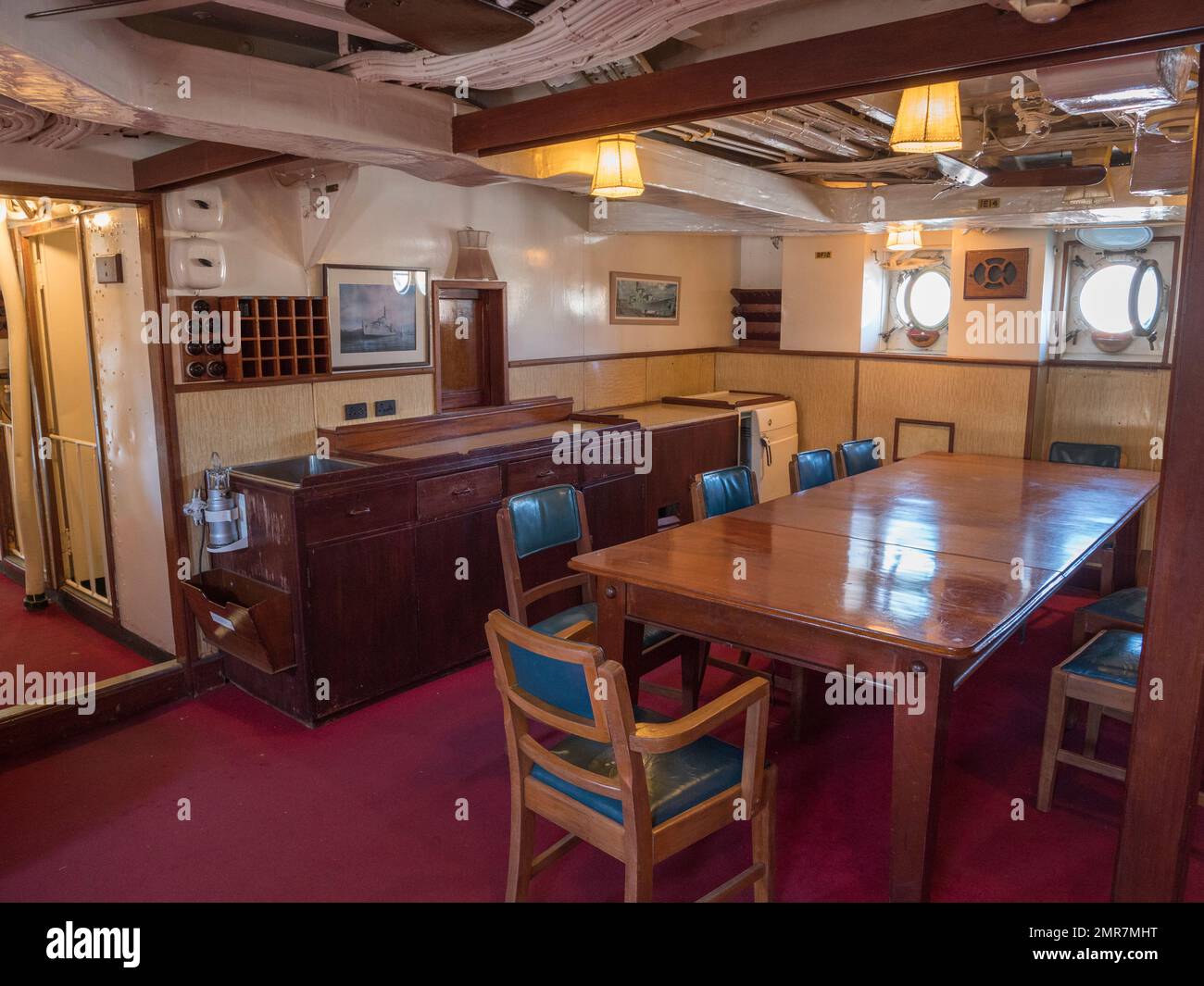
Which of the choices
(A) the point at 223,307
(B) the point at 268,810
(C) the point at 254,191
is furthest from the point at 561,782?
(C) the point at 254,191

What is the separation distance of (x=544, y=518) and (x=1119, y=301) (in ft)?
15.2

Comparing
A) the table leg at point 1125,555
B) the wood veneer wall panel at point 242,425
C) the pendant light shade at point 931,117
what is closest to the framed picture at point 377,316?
the wood veneer wall panel at point 242,425

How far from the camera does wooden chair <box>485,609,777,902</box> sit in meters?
2.08

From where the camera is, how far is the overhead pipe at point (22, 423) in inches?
188

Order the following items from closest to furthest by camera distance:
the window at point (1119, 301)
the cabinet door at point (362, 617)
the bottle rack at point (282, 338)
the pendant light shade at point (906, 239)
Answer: the cabinet door at point (362, 617) → the bottle rack at point (282, 338) → the pendant light shade at point (906, 239) → the window at point (1119, 301)

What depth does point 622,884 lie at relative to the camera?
2758 millimetres

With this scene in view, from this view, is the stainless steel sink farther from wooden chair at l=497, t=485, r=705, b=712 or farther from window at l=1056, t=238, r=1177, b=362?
window at l=1056, t=238, r=1177, b=362

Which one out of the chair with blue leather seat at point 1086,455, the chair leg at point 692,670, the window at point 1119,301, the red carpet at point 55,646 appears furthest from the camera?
the window at point 1119,301

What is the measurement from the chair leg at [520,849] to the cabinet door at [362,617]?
159 centimetres

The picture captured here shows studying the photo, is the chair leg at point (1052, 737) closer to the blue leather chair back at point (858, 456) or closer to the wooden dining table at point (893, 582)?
the wooden dining table at point (893, 582)

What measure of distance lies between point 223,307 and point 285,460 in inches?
29.6

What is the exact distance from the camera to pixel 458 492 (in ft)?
14.0

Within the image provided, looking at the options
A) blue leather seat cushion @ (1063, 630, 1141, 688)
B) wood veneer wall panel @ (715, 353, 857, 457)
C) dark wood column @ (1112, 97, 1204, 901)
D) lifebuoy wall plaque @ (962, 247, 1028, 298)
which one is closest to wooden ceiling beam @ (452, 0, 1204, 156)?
dark wood column @ (1112, 97, 1204, 901)
